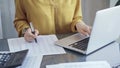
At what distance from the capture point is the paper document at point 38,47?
3.63ft

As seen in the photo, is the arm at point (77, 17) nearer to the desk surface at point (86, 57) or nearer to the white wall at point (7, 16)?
the desk surface at point (86, 57)

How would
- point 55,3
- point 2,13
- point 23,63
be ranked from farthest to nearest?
point 2,13
point 55,3
point 23,63

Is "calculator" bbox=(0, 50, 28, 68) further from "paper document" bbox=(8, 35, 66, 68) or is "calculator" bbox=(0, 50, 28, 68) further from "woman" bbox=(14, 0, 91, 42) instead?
"woman" bbox=(14, 0, 91, 42)

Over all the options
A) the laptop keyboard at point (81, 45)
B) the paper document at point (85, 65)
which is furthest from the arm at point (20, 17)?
the paper document at point (85, 65)

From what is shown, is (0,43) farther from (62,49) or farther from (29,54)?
(62,49)

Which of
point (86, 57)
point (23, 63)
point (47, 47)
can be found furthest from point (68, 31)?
point (23, 63)

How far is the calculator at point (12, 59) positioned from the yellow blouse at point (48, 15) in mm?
412

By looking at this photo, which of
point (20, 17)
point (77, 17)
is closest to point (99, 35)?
point (77, 17)

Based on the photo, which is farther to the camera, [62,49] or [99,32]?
[62,49]

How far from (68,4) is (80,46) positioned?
1.53 feet

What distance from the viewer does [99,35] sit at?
3.53 ft

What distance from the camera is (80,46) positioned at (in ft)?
3.88

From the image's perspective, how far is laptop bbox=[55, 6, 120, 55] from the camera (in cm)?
102

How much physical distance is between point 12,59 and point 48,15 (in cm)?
57
